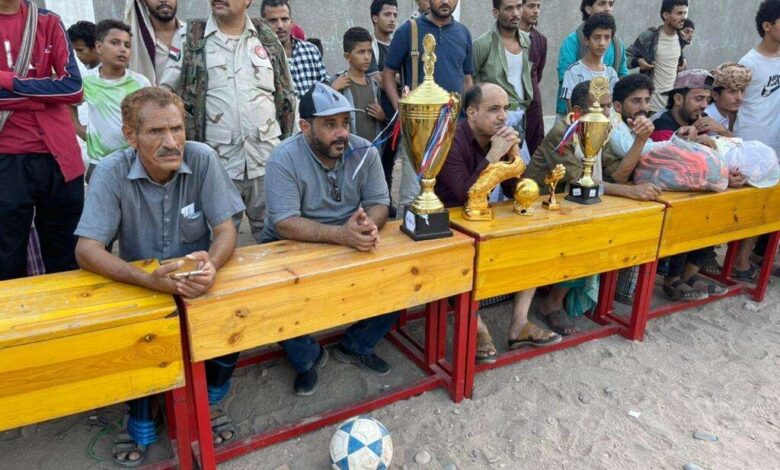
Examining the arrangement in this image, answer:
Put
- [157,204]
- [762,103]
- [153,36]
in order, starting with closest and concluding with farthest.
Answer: [157,204] → [153,36] → [762,103]

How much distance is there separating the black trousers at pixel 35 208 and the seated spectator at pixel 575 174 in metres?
2.67

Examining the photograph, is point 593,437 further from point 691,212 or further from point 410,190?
point 410,190

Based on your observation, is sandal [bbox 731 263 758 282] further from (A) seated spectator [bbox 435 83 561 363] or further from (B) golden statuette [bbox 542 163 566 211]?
(B) golden statuette [bbox 542 163 566 211]

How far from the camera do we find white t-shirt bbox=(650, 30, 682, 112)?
540 centimetres

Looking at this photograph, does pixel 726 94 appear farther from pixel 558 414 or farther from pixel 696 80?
pixel 558 414

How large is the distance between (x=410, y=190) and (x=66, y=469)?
101 inches

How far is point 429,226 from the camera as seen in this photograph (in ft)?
8.11

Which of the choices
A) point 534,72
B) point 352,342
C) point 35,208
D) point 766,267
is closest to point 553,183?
point 352,342

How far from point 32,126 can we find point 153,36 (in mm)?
1100

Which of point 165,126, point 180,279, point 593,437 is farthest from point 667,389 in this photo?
point 165,126

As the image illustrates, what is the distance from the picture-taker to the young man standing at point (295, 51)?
4.13 meters

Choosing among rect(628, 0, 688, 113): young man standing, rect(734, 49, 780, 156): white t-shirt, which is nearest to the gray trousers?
rect(734, 49, 780, 156): white t-shirt

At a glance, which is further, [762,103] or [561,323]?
[762,103]

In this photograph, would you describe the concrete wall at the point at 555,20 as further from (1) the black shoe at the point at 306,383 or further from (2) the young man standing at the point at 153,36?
(1) the black shoe at the point at 306,383
